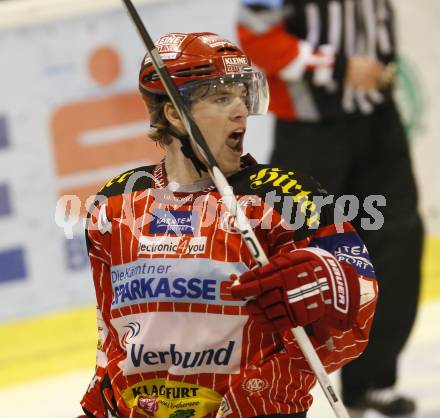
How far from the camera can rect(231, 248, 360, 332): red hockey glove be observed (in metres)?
1.86

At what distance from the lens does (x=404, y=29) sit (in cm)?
455

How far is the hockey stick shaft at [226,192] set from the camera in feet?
6.31

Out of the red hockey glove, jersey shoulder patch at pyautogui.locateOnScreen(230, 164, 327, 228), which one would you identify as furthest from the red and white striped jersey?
the red hockey glove

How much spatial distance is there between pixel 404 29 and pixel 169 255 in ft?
8.90

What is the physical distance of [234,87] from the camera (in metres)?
2.11

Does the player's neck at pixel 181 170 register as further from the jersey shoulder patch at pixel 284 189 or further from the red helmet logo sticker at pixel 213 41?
the red helmet logo sticker at pixel 213 41

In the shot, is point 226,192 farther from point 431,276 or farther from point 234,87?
point 431,276

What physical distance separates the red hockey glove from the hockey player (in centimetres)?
4

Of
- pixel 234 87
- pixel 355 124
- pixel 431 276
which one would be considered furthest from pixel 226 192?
pixel 431 276

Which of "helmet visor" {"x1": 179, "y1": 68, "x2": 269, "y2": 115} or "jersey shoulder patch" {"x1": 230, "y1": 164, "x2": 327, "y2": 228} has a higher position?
"helmet visor" {"x1": 179, "y1": 68, "x2": 269, "y2": 115}

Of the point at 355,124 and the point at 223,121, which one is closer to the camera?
the point at 223,121

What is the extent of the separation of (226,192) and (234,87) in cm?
24

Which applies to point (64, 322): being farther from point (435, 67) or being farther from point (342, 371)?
point (435, 67)

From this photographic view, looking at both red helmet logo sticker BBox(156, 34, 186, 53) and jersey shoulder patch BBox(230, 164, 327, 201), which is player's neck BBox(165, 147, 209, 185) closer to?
jersey shoulder patch BBox(230, 164, 327, 201)
